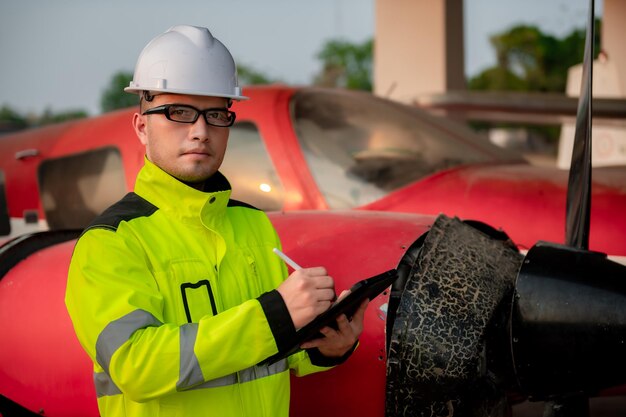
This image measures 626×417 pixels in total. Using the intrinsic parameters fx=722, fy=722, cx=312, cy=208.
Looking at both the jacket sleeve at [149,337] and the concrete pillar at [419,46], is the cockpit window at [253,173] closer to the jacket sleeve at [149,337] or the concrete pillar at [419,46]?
the jacket sleeve at [149,337]

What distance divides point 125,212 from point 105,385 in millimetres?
454

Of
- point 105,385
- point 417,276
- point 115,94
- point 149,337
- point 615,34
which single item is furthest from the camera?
point 115,94

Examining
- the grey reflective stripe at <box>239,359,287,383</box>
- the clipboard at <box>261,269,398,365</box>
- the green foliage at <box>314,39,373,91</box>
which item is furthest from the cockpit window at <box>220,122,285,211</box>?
the green foliage at <box>314,39,373,91</box>

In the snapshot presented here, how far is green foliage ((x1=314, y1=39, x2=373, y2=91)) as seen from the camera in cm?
7612

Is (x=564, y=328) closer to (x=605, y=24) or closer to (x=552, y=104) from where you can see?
(x=552, y=104)

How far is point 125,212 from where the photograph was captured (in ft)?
6.28

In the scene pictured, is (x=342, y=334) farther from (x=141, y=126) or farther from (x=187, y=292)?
(x=141, y=126)

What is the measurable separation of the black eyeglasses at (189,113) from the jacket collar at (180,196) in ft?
0.46

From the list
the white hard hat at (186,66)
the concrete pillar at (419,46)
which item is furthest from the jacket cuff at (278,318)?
the concrete pillar at (419,46)

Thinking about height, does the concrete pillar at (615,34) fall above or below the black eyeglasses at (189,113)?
above

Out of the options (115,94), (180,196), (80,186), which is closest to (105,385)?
(180,196)

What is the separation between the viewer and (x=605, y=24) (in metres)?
8.97

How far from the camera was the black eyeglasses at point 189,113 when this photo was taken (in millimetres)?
1923

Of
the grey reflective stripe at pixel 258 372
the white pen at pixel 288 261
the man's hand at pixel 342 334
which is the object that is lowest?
the grey reflective stripe at pixel 258 372
